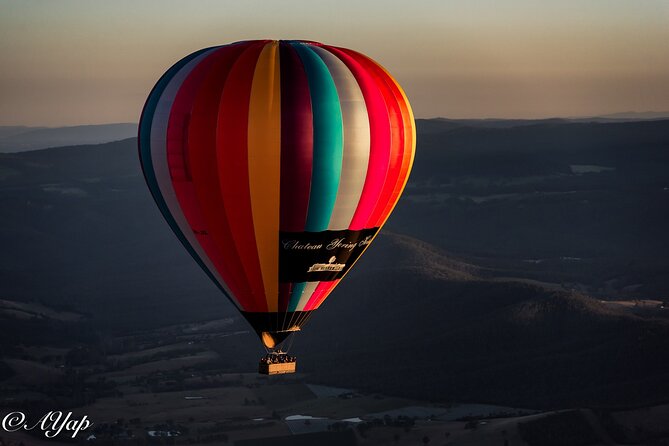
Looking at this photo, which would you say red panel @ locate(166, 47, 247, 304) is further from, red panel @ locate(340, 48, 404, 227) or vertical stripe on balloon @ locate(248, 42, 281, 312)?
red panel @ locate(340, 48, 404, 227)

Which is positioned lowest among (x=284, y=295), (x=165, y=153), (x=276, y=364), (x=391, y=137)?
(x=276, y=364)

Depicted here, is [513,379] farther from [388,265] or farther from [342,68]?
[342,68]

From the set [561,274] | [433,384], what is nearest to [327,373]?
[433,384]

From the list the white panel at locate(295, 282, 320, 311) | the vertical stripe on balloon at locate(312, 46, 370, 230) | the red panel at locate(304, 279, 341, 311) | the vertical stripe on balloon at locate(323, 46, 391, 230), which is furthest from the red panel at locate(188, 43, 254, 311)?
the vertical stripe on balloon at locate(323, 46, 391, 230)

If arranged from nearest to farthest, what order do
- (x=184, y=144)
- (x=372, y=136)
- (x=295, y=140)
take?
(x=295, y=140) → (x=184, y=144) → (x=372, y=136)

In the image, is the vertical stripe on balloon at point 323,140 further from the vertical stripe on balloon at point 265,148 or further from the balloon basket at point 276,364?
the balloon basket at point 276,364

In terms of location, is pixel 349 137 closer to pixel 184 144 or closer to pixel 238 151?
pixel 238 151

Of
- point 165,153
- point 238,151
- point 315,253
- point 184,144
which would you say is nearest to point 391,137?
point 315,253
